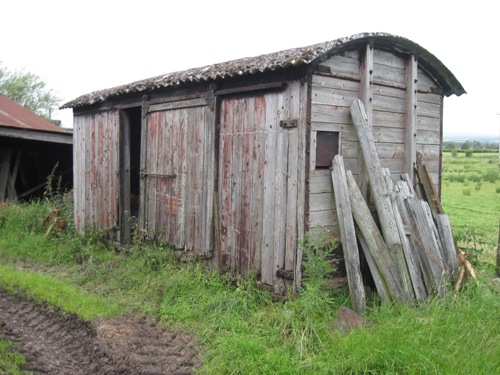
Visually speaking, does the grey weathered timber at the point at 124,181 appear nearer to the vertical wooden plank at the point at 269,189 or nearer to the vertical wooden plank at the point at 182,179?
the vertical wooden plank at the point at 182,179

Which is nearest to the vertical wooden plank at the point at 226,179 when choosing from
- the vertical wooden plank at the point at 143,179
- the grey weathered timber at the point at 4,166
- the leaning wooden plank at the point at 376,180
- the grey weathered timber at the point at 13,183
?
the leaning wooden plank at the point at 376,180

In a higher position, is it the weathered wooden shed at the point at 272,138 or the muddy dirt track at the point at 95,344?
the weathered wooden shed at the point at 272,138

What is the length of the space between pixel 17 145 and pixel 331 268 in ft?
38.6

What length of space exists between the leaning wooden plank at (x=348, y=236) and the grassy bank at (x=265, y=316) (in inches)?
6.9

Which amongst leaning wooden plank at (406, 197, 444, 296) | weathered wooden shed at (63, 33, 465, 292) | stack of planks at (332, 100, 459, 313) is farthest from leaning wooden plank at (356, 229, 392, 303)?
leaning wooden plank at (406, 197, 444, 296)

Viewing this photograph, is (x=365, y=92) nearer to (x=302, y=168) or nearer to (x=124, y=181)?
(x=302, y=168)

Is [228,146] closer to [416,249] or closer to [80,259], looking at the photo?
[416,249]

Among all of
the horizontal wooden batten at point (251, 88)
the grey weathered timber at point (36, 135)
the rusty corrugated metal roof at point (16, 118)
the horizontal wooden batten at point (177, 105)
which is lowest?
the grey weathered timber at point (36, 135)

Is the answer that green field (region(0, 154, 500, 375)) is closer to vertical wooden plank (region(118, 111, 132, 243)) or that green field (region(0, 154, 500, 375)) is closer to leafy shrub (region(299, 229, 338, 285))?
leafy shrub (region(299, 229, 338, 285))

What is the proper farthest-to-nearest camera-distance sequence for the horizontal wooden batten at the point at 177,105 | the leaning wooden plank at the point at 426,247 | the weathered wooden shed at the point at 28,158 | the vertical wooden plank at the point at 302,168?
1. the weathered wooden shed at the point at 28,158
2. the horizontal wooden batten at the point at 177,105
3. the vertical wooden plank at the point at 302,168
4. the leaning wooden plank at the point at 426,247

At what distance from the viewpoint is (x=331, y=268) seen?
566 centimetres

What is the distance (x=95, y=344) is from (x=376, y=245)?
10.8ft

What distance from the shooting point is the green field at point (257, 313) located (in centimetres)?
409

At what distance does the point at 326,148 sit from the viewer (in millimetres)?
5867
